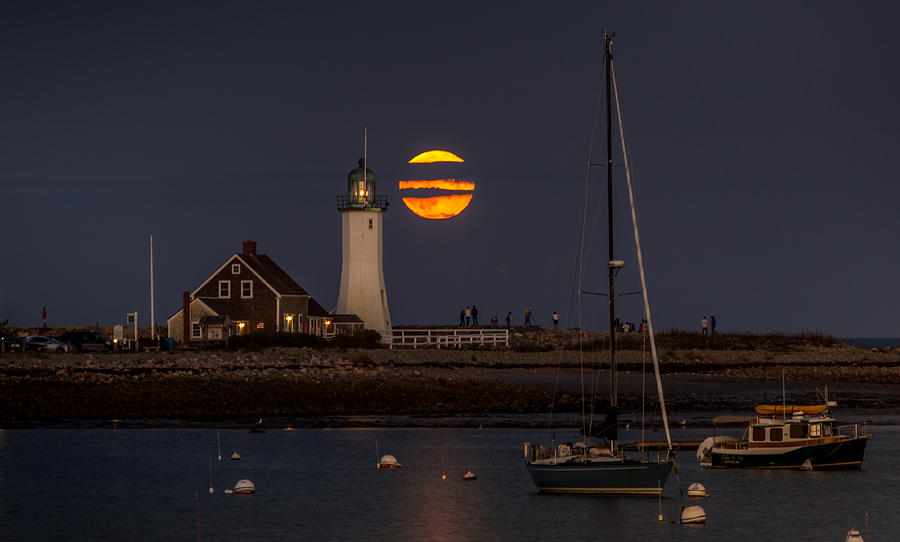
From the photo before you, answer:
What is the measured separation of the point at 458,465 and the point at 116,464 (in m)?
10.9

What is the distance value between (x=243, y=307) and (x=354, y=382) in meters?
26.8

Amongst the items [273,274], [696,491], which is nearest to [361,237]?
[273,274]

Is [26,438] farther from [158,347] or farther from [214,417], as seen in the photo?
[158,347]

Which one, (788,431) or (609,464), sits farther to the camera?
(788,431)

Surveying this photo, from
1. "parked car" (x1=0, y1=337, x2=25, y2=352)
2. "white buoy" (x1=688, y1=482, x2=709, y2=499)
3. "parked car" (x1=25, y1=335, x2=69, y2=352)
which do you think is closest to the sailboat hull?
"white buoy" (x1=688, y1=482, x2=709, y2=499)

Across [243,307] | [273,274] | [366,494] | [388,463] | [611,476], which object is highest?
[273,274]

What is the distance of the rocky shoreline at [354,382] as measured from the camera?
172ft

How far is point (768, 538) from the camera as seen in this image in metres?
29.6

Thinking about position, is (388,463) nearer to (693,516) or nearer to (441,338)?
(693,516)

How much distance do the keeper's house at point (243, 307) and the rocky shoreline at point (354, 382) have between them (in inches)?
323

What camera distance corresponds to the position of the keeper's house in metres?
82.5

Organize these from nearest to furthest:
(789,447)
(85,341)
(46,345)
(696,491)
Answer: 1. (696,491)
2. (789,447)
3. (46,345)
4. (85,341)

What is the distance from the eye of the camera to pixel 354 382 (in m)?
60.1

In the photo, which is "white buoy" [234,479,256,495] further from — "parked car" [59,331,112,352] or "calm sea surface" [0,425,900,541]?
"parked car" [59,331,112,352]
